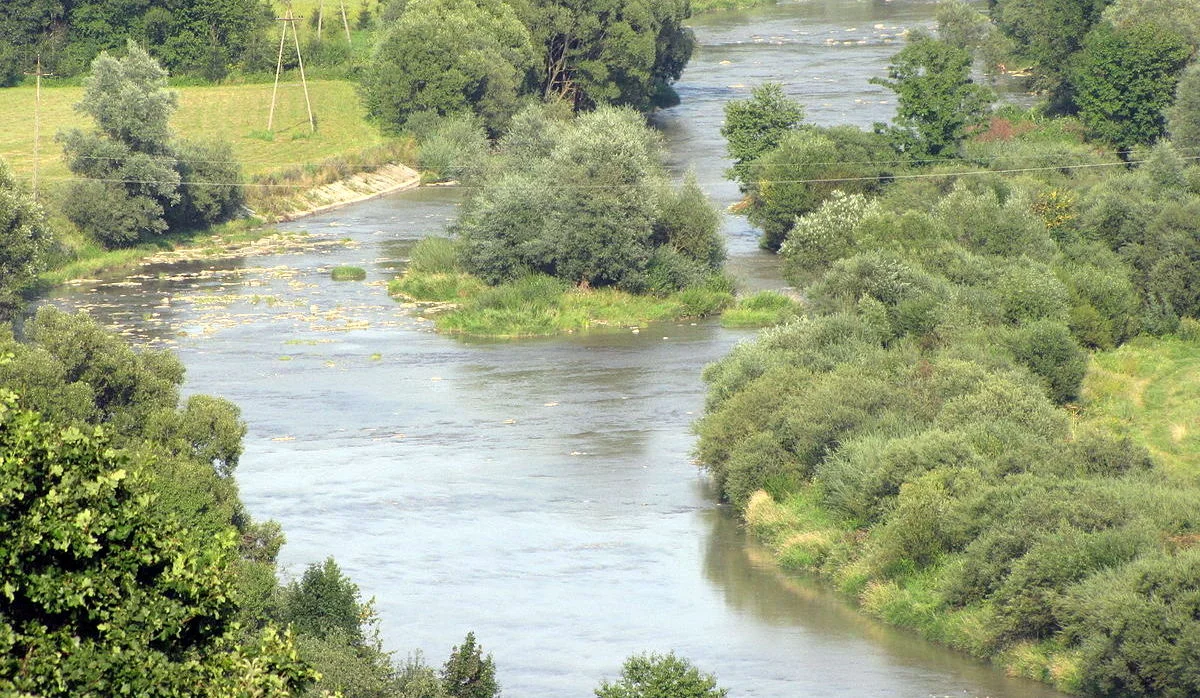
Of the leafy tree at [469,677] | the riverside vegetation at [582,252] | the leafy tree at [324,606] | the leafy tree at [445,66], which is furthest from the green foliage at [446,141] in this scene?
the leafy tree at [469,677]

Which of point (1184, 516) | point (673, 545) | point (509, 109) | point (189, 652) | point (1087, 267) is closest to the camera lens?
point (189, 652)

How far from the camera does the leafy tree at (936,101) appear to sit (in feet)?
260

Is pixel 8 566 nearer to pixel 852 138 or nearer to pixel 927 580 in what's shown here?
pixel 927 580

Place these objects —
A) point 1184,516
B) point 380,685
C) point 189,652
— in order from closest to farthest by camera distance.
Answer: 1. point 189,652
2. point 380,685
3. point 1184,516

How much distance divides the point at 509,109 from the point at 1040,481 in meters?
64.6

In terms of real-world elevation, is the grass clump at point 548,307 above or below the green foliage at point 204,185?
below

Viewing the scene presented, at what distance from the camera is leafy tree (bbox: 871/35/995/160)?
7912cm

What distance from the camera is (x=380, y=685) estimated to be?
82.8 ft

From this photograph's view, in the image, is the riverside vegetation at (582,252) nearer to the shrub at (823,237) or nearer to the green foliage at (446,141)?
the shrub at (823,237)

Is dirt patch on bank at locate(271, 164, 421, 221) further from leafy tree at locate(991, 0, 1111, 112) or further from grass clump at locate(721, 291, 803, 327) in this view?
leafy tree at locate(991, 0, 1111, 112)

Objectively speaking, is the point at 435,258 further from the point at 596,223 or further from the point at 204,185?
the point at 204,185

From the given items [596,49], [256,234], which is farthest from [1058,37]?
[256,234]

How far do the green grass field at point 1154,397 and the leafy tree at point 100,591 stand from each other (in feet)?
111

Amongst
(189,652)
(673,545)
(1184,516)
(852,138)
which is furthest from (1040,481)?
(852,138)
